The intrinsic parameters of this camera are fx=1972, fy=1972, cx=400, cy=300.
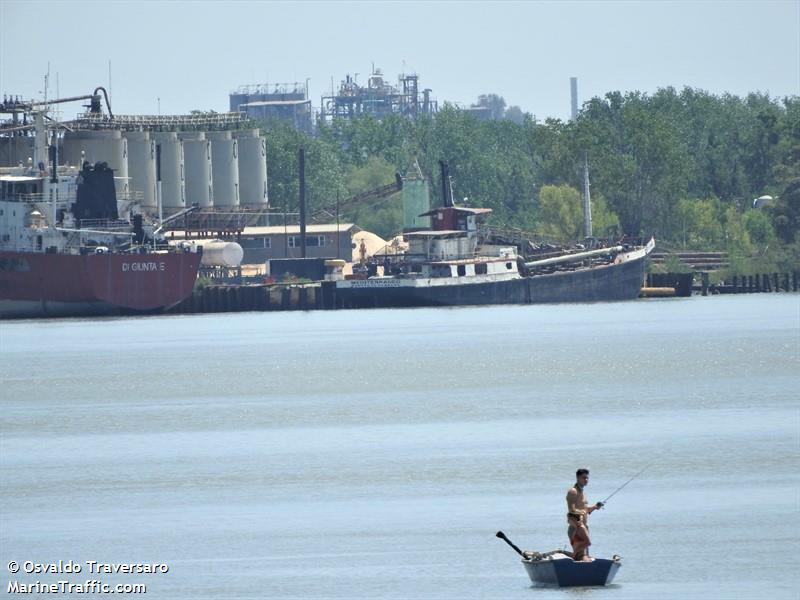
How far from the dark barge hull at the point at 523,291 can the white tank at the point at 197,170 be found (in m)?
25.9

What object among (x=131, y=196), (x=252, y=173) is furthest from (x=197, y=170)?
(x=131, y=196)

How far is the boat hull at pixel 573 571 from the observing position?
3331 centimetres

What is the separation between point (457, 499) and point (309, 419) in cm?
1957

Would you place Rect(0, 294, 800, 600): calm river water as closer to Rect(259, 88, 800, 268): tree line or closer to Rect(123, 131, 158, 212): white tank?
Rect(123, 131, 158, 212): white tank

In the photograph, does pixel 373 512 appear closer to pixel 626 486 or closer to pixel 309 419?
pixel 626 486

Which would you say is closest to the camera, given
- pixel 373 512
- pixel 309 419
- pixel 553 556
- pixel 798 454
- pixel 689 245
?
pixel 553 556

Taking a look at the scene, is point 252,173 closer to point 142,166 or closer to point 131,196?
point 142,166

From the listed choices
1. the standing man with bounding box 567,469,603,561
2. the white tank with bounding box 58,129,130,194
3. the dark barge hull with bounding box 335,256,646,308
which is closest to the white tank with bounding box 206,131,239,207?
the white tank with bounding box 58,129,130,194

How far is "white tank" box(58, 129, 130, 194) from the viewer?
143m

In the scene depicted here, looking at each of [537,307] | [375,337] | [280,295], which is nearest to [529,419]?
[375,337]

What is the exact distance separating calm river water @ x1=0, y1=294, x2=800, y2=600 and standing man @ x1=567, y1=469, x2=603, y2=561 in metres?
0.71

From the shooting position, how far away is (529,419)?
2349 inches

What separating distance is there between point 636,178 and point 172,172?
42.8m

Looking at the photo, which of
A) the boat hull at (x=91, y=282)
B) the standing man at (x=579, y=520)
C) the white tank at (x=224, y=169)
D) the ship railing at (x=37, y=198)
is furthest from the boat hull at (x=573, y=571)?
the white tank at (x=224, y=169)
